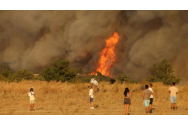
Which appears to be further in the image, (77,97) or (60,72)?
(60,72)

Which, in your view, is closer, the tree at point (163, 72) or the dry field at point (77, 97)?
the dry field at point (77, 97)

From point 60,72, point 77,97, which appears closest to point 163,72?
point 60,72

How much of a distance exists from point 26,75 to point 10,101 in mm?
30551

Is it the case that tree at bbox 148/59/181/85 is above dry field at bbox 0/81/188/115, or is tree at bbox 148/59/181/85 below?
above

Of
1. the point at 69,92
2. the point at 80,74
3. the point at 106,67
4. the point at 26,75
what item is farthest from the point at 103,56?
the point at 69,92

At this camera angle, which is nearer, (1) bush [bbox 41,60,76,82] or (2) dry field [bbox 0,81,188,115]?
(2) dry field [bbox 0,81,188,115]

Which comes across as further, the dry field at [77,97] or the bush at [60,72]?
the bush at [60,72]

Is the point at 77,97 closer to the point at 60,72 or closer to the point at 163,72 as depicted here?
the point at 60,72

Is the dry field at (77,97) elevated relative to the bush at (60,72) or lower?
lower

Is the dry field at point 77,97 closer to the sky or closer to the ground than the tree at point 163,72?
closer to the ground

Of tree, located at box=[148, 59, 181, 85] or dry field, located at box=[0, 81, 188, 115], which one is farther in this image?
tree, located at box=[148, 59, 181, 85]

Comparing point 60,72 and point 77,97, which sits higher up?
point 60,72

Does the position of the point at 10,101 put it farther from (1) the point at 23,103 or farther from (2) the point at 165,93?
(2) the point at 165,93

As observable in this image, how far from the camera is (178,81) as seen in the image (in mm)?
36312
